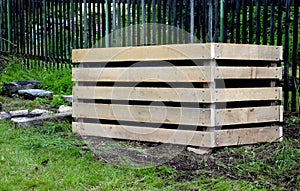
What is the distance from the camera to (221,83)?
10.7ft

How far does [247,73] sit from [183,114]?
640 mm

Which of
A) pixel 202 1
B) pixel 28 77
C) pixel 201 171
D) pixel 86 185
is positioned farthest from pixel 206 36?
pixel 28 77

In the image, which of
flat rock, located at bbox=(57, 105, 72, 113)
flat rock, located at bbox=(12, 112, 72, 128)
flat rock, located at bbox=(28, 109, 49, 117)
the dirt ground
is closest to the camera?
the dirt ground

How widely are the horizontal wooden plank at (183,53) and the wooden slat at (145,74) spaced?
9 centimetres

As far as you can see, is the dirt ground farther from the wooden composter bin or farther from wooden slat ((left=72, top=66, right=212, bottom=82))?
wooden slat ((left=72, top=66, right=212, bottom=82))

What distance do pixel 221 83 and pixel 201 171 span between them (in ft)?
2.56

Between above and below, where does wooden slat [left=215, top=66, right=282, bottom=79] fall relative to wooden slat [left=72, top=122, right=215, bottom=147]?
above

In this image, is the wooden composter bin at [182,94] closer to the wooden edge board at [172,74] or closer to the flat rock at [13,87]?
the wooden edge board at [172,74]

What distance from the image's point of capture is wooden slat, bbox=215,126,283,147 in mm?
3195

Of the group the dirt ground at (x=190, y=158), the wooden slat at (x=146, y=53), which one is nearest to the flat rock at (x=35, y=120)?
the wooden slat at (x=146, y=53)

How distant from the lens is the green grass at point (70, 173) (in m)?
2.58

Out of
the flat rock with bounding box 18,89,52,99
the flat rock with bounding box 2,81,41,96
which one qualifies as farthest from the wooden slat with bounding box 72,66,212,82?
the flat rock with bounding box 2,81,41,96

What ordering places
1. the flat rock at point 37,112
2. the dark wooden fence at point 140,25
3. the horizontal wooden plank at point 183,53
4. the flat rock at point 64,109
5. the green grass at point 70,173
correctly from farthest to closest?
the flat rock at point 64,109 → the flat rock at point 37,112 → the dark wooden fence at point 140,25 → the horizontal wooden plank at point 183,53 → the green grass at point 70,173

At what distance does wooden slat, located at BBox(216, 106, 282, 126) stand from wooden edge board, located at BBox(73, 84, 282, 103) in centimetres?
9
